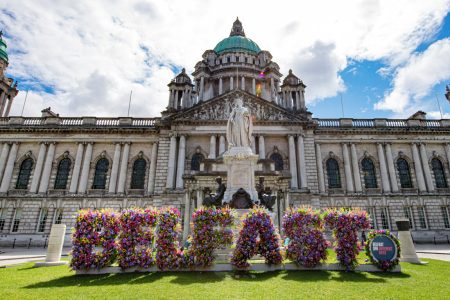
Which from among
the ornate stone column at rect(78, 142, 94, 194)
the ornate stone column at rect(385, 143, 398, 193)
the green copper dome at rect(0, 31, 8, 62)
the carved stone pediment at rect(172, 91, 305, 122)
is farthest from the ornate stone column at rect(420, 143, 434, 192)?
the green copper dome at rect(0, 31, 8, 62)

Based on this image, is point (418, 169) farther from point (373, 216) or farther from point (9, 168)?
point (9, 168)

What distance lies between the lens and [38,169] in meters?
31.2

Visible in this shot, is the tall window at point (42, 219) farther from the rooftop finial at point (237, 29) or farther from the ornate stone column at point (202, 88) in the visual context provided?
the rooftop finial at point (237, 29)

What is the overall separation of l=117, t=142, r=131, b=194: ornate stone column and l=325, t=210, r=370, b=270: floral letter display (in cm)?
2651

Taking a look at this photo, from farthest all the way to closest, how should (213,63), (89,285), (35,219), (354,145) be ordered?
(213,63), (354,145), (35,219), (89,285)

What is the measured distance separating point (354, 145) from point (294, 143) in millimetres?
7976

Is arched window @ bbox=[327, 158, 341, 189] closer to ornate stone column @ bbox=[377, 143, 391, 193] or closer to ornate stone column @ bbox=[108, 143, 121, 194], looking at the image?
ornate stone column @ bbox=[377, 143, 391, 193]

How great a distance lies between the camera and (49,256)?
11.4m

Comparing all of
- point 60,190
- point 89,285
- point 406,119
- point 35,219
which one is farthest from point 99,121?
point 406,119

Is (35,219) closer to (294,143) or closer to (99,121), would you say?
(99,121)

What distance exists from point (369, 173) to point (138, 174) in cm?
2695

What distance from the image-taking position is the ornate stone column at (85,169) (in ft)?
100

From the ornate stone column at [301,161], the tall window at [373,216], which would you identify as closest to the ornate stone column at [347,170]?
the tall window at [373,216]

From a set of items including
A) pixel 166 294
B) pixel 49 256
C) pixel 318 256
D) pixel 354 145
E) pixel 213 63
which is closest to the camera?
pixel 166 294
